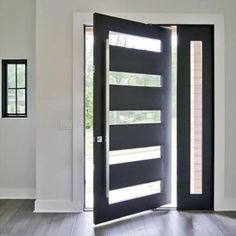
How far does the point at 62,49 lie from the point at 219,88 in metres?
2.07

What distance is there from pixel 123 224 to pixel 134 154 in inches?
32.6

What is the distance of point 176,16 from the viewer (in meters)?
4.08

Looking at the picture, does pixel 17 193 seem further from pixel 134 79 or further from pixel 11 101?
pixel 134 79

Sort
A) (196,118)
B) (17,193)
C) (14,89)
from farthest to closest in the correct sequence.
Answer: (14,89)
(17,193)
(196,118)

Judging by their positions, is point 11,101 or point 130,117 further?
point 11,101

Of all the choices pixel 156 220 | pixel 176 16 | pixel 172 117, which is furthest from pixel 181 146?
pixel 176 16

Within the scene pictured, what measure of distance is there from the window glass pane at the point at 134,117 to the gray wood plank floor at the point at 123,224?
1.15 m

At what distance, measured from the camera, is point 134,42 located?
3918mm

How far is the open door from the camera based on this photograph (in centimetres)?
361

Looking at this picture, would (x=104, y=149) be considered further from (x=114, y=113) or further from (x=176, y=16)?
(x=176, y=16)

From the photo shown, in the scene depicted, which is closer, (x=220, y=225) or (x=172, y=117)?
(x=220, y=225)

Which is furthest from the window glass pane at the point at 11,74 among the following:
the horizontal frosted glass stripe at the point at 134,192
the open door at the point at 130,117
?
the horizontal frosted glass stripe at the point at 134,192

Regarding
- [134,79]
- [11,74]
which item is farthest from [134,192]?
[11,74]

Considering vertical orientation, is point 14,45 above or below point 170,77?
above
